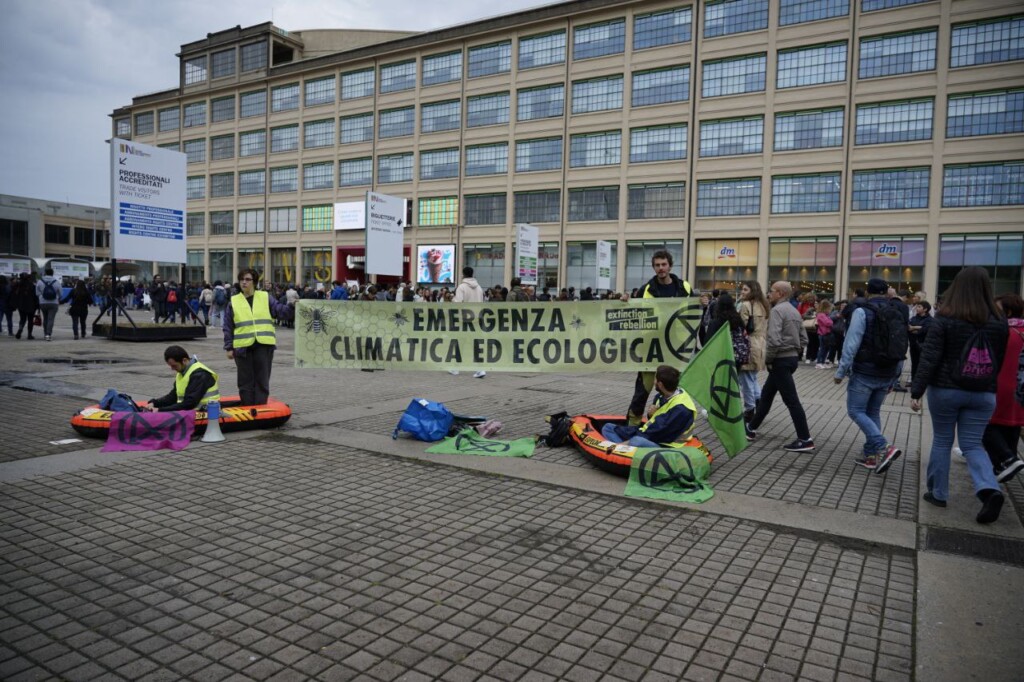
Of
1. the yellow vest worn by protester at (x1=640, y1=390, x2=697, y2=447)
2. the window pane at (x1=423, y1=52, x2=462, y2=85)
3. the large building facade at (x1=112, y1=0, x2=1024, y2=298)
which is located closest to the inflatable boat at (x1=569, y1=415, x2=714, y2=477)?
the yellow vest worn by protester at (x1=640, y1=390, x2=697, y2=447)

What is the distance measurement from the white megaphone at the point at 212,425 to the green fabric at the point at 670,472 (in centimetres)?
481

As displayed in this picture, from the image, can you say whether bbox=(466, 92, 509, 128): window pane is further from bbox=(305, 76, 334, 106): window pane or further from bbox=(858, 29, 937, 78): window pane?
bbox=(858, 29, 937, 78): window pane

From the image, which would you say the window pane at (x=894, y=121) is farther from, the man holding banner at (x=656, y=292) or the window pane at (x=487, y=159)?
the man holding banner at (x=656, y=292)

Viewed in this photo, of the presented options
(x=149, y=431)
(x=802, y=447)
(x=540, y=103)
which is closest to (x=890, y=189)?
(x=540, y=103)

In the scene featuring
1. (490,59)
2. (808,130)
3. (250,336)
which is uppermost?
(490,59)

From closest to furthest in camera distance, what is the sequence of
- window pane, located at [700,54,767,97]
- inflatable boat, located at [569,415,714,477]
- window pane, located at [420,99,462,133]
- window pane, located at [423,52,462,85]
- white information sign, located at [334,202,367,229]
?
inflatable boat, located at [569,415,714,477]
window pane, located at [700,54,767,97]
window pane, located at [420,99,462,133]
window pane, located at [423,52,462,85]
white information sign, located at [334,202,367,229]

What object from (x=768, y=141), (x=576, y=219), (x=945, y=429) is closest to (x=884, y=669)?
(x=945, y=429)

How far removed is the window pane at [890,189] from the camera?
33.2 meters

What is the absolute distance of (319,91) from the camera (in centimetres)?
5325

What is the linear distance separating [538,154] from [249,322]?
121ft

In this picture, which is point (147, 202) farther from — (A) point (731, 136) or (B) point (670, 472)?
(A) point (731, 136)

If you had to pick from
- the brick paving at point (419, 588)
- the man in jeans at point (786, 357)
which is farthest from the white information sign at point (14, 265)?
the man in jeans at point (786, 357)

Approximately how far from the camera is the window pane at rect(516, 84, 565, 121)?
139ft

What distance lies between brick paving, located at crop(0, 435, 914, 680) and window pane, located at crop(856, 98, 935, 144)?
115ft
